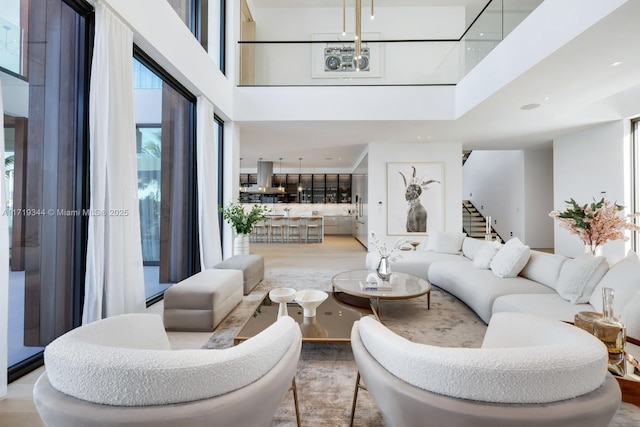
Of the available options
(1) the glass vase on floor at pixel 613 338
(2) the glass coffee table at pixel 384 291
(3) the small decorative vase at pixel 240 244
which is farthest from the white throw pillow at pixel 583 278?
(3) the small decorative vase at pixel 240 244

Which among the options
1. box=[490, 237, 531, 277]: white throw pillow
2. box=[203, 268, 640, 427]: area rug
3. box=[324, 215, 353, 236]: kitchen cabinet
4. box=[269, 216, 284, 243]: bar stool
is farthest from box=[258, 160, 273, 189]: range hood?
box=[490, 237, 531, 277]: white throw pillow

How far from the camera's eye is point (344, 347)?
8.60 feet

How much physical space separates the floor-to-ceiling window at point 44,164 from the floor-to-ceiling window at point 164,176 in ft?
2.69

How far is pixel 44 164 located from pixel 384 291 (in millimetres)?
3236

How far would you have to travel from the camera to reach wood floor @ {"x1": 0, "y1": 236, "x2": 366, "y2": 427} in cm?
172

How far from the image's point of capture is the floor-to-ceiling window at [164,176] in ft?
12.0

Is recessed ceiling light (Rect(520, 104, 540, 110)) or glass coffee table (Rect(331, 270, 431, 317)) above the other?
recessed ceiling light (Rect(520, 104, 540, 110))

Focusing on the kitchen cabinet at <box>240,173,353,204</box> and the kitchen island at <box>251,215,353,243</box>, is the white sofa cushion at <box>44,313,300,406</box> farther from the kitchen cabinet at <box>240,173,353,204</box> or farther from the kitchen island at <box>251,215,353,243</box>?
the kitchen cabinet at <box>240,173,353,204</box>

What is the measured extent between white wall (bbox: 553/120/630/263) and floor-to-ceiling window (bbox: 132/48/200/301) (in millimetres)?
7077

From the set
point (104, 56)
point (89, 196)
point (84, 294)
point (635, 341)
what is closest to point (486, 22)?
point (635, 341)

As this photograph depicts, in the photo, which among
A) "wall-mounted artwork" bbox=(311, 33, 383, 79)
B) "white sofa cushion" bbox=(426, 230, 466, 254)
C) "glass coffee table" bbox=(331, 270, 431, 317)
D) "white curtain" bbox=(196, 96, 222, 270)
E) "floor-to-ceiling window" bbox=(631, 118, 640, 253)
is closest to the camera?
"glass coffee table" bbox=(331, 270, 431, 317)

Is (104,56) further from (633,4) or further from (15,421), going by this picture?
(633,4)

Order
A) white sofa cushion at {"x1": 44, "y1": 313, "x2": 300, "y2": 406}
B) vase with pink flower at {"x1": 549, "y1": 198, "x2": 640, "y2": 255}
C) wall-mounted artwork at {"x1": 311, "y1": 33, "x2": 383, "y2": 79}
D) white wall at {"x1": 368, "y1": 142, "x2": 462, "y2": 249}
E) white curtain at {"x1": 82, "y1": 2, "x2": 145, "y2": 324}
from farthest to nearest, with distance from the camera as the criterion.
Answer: white wall at {"x1": 368, "y1": 142, "x2": 462, "y2": 249}, wall-mounted artwork at {"x1": 311, "y1": 33, "x2": 383, "y2": 79}, vase with pink flower at {"x1": 549, "y1": 198, "x2": 640, "y2": 255}, white curtain at {"x1": 82, "y1": 2, "x2": 145, "y2": 324}, white sofa cushion at {"x1": 44, "y1": 313, "x2": 300, "y2": 406}

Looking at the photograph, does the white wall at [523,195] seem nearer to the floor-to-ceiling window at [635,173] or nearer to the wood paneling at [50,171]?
the floor-to-ceiling window at [635,173]
